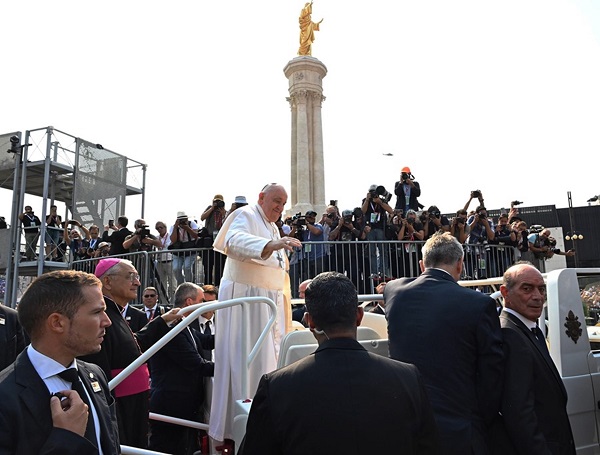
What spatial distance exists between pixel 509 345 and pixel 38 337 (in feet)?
7.51

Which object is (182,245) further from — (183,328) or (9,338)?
(9,338)

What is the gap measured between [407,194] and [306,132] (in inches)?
410

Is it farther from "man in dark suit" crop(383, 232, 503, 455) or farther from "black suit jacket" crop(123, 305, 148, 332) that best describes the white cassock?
"man in dark suit" crop(383, 232, 503, 455)

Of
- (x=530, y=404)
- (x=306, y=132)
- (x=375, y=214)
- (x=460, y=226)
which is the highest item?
(x=306, y=132)

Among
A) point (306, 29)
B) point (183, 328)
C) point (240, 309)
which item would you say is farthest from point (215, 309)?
point (306, 29)

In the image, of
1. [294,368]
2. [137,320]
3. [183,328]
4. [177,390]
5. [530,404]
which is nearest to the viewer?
[294,368]

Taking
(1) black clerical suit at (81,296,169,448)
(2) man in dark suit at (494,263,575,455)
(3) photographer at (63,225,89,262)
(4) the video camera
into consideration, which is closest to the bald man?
(1) black clerical suit at (81,296,169,448)

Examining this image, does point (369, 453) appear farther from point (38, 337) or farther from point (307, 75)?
point (307, 75)

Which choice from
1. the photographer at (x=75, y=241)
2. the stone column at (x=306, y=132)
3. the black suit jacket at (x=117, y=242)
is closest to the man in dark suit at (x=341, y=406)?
the black suit jacket at (x=117, y=242)

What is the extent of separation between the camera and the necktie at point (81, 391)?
77.1 inches

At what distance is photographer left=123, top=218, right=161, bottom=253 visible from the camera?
10.9 meters

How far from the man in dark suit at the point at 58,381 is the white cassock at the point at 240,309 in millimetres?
1832

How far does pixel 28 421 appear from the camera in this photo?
5.86 ft

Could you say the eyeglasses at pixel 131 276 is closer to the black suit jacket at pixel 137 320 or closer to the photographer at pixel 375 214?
the black suit jacket at pixel 137 320
